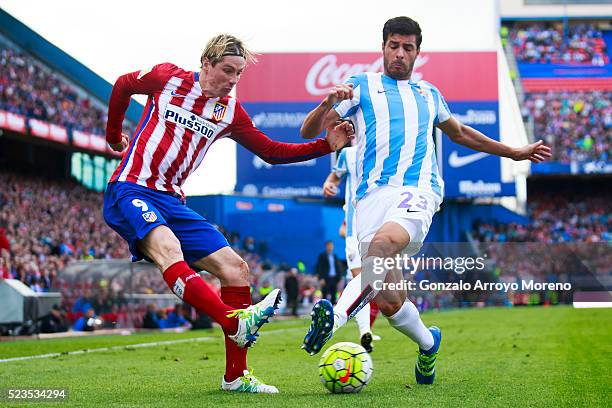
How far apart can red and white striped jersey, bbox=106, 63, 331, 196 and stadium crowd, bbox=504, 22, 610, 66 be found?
37125mm

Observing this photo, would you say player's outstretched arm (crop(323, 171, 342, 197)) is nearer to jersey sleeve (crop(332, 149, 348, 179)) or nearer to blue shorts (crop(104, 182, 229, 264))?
jersey sleeve (crop(332, 149, 348, 179))

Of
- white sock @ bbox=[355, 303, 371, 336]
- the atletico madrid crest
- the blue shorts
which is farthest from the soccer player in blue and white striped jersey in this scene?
white sock @ bbox=[355, 303, 371, 336]

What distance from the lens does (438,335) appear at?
224 inches

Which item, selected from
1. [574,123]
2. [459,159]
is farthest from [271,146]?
→ [574,123]

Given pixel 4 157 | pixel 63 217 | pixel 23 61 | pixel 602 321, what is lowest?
pixel 602 321

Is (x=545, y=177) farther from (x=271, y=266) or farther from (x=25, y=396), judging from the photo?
(x=25, y=396)

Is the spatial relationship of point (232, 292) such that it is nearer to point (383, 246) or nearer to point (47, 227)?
point (383, 246)

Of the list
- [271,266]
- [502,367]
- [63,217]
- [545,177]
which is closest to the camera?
[502,367]

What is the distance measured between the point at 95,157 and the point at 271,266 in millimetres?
7488

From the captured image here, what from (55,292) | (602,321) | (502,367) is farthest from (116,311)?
(502,367)

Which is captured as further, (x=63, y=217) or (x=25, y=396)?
(x=63, y=217)

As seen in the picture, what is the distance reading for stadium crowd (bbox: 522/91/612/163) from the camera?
36250 millimetres

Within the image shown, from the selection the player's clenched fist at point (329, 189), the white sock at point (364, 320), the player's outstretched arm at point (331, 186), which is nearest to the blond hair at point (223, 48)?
the player's outstretched arm at point (331, 186)

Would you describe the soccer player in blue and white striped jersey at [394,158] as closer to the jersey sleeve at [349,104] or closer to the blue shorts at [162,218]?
the jersey sleeve at [349,104]
